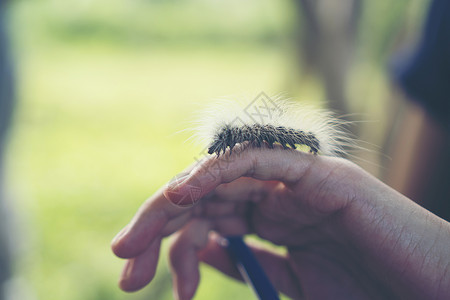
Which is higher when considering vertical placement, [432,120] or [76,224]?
[432,120]

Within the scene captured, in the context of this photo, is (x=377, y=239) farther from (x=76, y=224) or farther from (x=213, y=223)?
(x=76, y=224)

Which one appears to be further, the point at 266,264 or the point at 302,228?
the point at 266,264

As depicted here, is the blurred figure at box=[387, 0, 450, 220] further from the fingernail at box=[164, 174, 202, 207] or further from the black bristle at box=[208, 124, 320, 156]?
the fingernail at box=[164, 174, 202, 207]

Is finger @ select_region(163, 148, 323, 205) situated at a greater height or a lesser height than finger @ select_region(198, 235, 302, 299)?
greater

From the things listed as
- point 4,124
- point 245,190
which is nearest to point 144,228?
point 245,190

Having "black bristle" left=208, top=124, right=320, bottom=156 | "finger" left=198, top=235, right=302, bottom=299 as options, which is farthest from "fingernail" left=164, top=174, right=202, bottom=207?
"finger" left=198, top=235, right=302, bottom=299

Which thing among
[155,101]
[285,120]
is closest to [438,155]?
[285,120]

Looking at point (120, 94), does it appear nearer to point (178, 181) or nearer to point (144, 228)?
point (144, 228)
